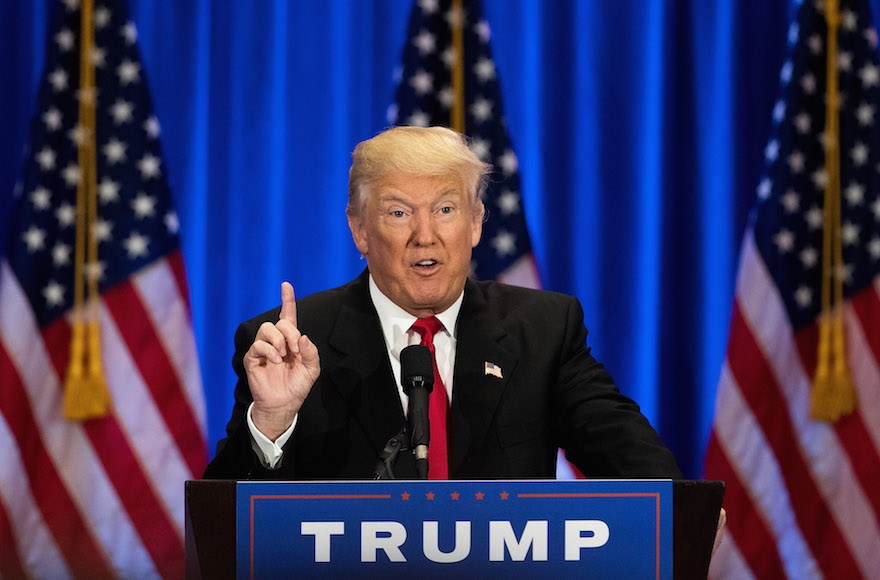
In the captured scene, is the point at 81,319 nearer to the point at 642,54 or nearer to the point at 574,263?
the point at 574,263

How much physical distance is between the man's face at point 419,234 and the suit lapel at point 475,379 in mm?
101

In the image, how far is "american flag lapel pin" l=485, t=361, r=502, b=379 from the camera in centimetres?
195

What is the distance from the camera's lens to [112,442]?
378cm

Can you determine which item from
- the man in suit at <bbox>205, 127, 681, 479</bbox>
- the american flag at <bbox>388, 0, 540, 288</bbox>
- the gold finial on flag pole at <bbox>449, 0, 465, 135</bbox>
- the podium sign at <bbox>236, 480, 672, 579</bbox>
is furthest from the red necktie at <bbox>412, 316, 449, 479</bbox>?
the gold finial on flag pole at <bbox>449, 0, 465, 135</bbox>

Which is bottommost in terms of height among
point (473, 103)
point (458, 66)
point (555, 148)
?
point (555, 148)

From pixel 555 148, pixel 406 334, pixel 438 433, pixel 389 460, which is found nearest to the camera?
pixel 389 460

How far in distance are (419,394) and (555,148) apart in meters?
2.79

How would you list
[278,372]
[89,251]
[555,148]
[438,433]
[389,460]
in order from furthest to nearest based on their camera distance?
[555,148] < [89,251] < [438,433] < [278,372] < [389,460]

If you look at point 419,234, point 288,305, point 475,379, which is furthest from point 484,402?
point 288,305

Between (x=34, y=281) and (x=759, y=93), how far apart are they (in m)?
3.13

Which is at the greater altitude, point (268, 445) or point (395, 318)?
point (395, 318)

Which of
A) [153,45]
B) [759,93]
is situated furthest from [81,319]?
[759,93]

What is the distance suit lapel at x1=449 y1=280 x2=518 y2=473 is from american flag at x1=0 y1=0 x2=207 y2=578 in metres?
2.11

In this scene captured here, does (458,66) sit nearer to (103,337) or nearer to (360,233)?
(103,337)
